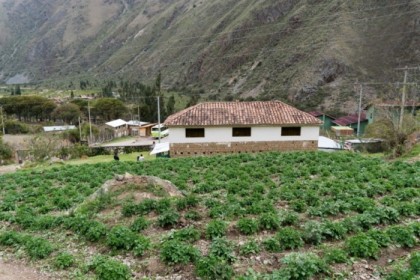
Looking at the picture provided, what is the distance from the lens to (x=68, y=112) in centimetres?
8825

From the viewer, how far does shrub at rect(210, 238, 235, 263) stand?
352 inches

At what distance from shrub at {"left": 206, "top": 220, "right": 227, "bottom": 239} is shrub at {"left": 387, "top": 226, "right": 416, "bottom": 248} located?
4.50 metres

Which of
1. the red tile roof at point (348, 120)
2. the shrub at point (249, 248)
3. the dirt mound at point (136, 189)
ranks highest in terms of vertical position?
the red tile roof at point (348, 120)

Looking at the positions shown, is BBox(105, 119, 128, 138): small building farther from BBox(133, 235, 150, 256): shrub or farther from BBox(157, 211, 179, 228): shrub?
BBox(133, 235, 150, 256): shrub

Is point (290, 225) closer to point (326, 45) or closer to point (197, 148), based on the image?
point (197, 148)

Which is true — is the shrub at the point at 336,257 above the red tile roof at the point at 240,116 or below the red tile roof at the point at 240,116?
below

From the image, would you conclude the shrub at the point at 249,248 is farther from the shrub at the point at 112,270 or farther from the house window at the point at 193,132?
the house window at the point at 193,132

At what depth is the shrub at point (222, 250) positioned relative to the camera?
8.93m

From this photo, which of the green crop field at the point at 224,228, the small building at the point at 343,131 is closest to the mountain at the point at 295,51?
the small building at the point at 343,131

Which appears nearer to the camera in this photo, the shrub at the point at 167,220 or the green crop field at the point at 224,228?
the green crop field at the point at 224,228

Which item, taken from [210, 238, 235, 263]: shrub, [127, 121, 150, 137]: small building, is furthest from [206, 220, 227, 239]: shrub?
[127, 121, 150, 137]: small building

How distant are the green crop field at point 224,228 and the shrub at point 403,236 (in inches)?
1.3

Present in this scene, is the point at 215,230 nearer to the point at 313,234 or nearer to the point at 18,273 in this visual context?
the point at 313,234

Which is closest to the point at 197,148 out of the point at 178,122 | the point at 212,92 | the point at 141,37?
the point at 178,122
